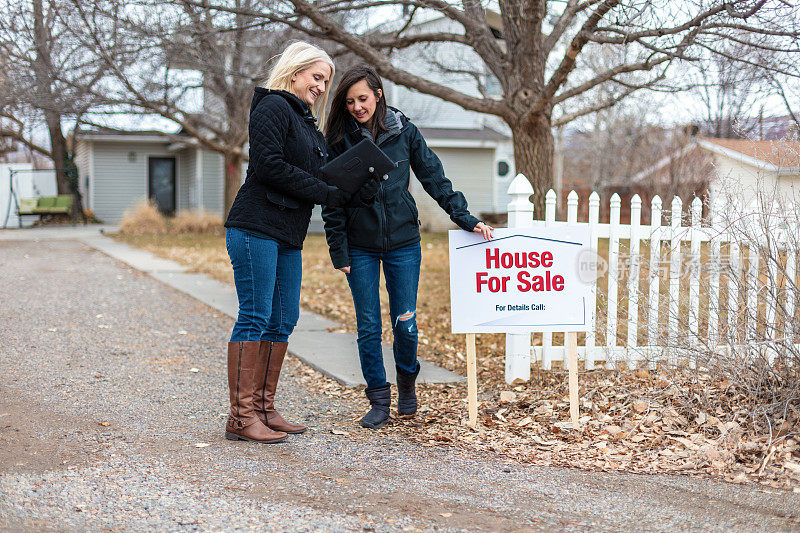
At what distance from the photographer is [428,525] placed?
10.1 feet

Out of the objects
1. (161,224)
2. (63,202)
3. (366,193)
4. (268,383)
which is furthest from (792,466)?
(63,202)

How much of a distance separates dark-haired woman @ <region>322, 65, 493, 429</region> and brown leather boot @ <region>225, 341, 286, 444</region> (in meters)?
0.64

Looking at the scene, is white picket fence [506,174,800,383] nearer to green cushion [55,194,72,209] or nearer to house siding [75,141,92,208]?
green cushion [55,194,72,209]

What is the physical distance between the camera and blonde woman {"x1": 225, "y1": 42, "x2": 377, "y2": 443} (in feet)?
12.9

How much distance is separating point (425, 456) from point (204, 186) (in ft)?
77.3

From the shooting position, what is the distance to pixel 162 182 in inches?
1120

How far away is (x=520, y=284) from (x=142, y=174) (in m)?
25.4

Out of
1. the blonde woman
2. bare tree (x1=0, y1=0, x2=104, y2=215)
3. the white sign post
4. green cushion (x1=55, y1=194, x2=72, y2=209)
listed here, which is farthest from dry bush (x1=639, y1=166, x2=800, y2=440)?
green cushion (x1=55, y1=194, x2=72, y2=209)

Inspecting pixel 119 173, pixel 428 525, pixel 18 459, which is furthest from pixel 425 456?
pixel 119 173

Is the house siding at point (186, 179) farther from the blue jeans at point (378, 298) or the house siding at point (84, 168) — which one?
the blue jeans at point (378, 298)

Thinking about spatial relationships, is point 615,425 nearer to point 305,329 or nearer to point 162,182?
Answer: point 305,329

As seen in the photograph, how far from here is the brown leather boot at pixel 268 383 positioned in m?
4.28

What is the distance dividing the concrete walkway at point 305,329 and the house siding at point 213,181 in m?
10.2

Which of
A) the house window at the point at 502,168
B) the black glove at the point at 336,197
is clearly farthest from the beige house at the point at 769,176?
the house window at the point at 502,168
